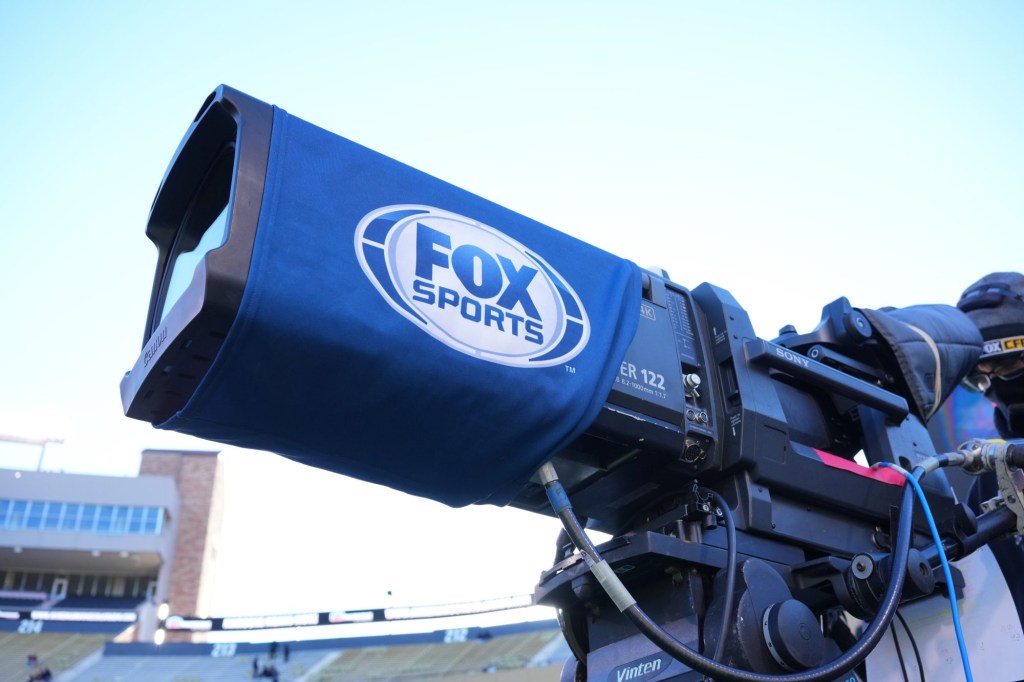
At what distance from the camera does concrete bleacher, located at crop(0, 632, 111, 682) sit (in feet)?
73.4

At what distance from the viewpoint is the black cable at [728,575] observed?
1.41 metres

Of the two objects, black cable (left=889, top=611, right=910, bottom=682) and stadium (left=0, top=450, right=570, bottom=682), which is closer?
black cable (left=889, top=611, right=910, bottom=682)

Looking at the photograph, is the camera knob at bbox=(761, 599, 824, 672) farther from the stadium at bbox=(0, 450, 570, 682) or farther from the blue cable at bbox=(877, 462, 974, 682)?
the stadium at bbox=(0, 450, 570, 682)

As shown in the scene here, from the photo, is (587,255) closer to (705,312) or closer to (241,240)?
(705,312)

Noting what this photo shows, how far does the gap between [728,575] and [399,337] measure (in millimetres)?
655

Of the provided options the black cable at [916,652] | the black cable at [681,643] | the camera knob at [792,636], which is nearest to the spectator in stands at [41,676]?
the black cable at [916,652]

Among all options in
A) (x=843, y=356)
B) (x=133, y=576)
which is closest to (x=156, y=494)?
(x=133, y=576)

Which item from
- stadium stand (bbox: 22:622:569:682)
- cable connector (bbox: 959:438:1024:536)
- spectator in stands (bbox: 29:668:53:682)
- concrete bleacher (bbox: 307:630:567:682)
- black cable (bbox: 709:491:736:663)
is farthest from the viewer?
stadium stand (bbox: 22:622:569:682)

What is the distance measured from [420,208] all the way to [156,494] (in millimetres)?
31675

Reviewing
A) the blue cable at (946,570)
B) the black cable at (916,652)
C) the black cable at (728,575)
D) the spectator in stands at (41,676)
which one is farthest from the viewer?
the spectator in stands at (41,676)

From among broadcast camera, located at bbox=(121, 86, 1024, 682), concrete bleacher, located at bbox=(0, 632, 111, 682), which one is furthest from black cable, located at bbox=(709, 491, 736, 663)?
concrete bleacher, located at bbox=(0, 632, 111, 682)

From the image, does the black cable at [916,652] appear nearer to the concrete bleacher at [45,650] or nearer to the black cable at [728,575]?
the black cable at [728,575]

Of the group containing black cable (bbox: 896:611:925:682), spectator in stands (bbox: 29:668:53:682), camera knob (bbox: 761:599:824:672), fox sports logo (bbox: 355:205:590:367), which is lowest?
camera knob (bbox: 761:599:824:672)

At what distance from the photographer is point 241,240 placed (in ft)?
4.03
